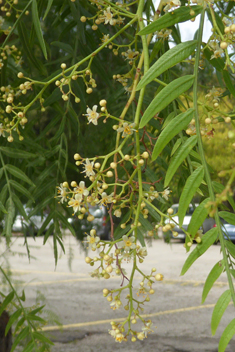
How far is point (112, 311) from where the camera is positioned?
4328mm

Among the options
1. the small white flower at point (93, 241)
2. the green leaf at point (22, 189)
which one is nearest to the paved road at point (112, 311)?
the green leaf at point (22, 189)

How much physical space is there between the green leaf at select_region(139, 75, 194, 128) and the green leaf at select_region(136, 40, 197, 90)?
0.02 meters

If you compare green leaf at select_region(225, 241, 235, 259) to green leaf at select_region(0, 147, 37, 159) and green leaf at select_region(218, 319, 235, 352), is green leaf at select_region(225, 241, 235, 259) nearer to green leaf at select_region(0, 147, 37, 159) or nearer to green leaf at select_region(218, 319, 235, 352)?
green leaf at select_region(218, 319, 235, 352)

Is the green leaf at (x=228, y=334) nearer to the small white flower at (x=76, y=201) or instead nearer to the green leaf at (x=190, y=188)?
the green leaf at (x=190, y=188)

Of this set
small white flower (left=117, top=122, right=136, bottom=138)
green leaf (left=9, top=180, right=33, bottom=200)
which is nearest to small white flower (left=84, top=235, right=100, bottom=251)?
small white flower (left=117, top=122, right=136, bottom=138)

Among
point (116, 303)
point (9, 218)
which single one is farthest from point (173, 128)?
point (9, 218)

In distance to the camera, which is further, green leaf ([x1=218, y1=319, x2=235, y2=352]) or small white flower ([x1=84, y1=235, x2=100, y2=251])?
small white flower ([x1=84, y1=235, x2=100, y2=251])

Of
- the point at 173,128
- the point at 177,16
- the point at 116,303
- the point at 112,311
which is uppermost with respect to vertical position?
the point at 177,16

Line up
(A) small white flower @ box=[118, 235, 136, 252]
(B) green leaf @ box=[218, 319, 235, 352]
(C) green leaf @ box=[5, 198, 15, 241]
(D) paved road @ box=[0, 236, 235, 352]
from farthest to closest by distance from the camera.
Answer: (D) paved road @ box=[0, 236, 235, 352]
(C) green leaf @ box=[5, 198, 15, 241]
(A) small white flower @ box=[118, 235, 136, 252]
(B) green leaf @ box=[218, 319, 235, 352]

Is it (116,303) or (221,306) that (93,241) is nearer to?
(116,303)

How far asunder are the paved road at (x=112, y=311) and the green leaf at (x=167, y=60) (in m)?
1.38

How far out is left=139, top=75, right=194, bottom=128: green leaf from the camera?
510 mm

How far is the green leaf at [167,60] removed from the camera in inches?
19.9

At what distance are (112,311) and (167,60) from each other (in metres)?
4.08
